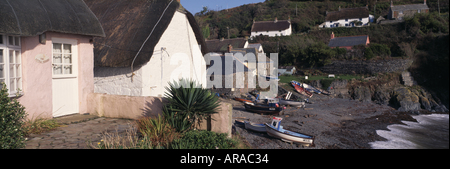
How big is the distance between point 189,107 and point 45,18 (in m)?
4.74

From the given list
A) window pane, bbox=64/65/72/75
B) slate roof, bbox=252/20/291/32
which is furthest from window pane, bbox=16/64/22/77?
slate roof, bbox=252/20/291/32

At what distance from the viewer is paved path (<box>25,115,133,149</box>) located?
5.81 metres

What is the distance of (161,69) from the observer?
12523mm

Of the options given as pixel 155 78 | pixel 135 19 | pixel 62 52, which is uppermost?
pixel 135 19

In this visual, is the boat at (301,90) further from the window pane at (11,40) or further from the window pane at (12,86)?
the window pane at (11,40)

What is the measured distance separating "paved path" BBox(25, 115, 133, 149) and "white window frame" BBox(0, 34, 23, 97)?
55.6 inches

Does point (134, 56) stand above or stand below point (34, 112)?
above

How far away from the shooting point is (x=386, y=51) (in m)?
39.7

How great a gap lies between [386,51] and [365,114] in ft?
66.9

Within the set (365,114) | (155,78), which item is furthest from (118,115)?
(365,114)

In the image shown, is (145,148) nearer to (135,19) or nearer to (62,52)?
(62,52)

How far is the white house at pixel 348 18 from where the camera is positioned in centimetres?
6588

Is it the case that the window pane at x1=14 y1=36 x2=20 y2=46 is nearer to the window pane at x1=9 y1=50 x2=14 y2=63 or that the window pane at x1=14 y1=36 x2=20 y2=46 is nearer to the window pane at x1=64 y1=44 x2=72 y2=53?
the window pane at x1=9 y1=50 x2=14 y2=63
